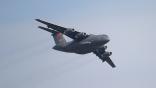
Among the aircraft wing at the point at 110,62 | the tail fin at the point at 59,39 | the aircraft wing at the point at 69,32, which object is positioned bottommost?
the aircraft wing at the point at 69,32

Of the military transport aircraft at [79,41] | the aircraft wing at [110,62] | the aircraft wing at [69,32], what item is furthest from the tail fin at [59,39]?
the aircraft wing at [110,62]

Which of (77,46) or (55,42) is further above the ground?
(55,42)

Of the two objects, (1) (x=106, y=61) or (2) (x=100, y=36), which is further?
(1) (x=106, y=61)

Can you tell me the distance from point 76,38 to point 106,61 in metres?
12.1

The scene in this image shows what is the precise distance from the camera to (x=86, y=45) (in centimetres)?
7325

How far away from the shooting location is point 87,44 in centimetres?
7306

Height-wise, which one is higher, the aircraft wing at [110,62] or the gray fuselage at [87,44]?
the aircraft wing at [110,62]

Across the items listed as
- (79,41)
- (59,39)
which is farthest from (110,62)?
(79,41)

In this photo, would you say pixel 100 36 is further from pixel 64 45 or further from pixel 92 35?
pixel 64 45

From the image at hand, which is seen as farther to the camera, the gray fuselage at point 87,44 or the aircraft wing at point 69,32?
the gray fuselage at point 87,44

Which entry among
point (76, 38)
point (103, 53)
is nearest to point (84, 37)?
point (76, 38)

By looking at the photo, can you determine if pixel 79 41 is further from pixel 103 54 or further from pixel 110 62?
pixel 110 62

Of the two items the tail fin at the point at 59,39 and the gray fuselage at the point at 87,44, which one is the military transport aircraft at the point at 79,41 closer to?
the gray fuselage at the point at 87,44

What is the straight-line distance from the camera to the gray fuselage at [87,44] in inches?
2867
